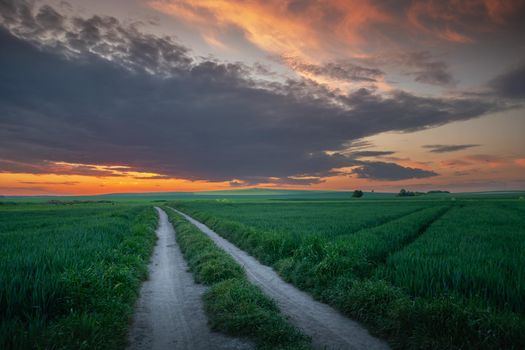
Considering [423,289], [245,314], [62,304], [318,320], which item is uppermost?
[62,304]

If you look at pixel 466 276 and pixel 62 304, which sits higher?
pixel 466 276

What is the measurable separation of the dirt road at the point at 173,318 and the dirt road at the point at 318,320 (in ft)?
5.89

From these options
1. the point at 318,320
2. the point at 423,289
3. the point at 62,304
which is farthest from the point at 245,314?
the point at 423,289

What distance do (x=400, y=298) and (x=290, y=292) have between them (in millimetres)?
3939

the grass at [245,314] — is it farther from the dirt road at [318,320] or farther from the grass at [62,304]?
the grass at [62,304]

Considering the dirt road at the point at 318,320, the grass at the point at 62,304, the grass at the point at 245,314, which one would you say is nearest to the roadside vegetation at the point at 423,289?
the dirt road at the point at 318,320

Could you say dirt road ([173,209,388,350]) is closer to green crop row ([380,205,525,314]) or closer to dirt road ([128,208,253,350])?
dirt road ([128,208,253,350])

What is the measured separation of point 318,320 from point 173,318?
3914 millimetres

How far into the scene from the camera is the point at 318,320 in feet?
26.7

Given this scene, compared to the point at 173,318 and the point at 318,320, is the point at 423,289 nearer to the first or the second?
the point at 318,320

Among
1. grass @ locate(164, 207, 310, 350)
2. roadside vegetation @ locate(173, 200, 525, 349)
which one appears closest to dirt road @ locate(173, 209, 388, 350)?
roadside vegetation @ locate(173, 200, 525, 349)

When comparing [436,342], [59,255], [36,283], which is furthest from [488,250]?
[59,255]

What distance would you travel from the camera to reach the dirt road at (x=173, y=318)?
6723mm

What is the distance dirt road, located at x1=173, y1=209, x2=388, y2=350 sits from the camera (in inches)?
271
